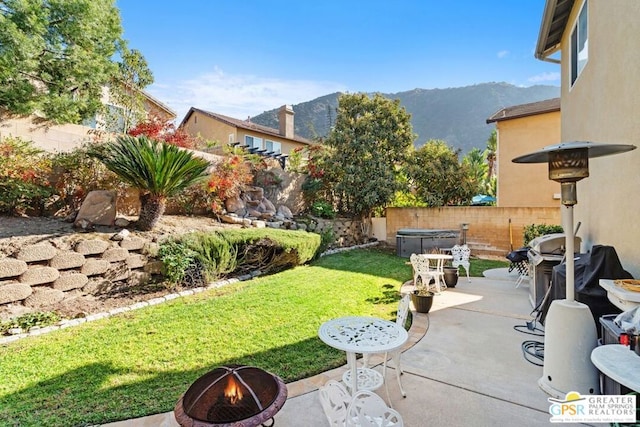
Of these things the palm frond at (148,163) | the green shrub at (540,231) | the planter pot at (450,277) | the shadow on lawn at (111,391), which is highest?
the palm frond at (148,163)

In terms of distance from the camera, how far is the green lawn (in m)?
3.02

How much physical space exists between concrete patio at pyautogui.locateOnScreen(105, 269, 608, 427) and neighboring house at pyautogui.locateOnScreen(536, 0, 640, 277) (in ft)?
6.57

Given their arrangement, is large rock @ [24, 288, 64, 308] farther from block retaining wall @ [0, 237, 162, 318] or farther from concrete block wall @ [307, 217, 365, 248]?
Answer: concrete block wall @ [307, 217, 365, 248]

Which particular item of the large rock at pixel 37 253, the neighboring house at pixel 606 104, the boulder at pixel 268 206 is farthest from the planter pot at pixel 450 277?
the large rock at pixel 37 253

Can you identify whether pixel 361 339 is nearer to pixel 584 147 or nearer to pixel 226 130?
pixel 584 147

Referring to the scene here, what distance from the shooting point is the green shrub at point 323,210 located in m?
14.0

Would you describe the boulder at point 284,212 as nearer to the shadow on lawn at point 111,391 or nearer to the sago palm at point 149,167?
the sago palm at point 149,167

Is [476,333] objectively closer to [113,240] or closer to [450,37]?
[113,240]

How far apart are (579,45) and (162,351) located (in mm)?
9946

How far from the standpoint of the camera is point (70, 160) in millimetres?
7281

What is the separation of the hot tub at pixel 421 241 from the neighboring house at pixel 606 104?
540 centimetres

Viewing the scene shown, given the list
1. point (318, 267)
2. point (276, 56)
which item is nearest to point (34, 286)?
point (318, 267)

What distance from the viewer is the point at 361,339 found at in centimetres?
301

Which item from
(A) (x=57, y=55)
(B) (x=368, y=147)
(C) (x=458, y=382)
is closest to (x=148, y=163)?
(C) (x=458, y=382)
